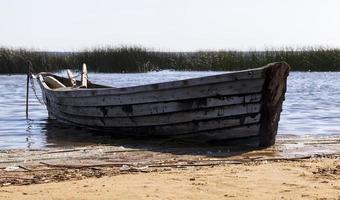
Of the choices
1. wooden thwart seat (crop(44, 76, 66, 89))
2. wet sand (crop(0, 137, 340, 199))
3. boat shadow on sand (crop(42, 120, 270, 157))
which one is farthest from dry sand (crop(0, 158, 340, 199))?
wooden thwart seat (crop(44, 76, 66, 89))

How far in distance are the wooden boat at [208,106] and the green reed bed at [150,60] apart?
27735mm

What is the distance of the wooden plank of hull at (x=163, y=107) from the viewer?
898 centimetres

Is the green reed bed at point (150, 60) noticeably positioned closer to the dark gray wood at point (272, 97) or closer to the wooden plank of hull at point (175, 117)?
the wooden plank of hull at point (175, 117)

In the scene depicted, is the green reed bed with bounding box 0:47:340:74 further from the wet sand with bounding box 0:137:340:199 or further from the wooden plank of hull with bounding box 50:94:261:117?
the wet sand with bounding box 0:137:340:199

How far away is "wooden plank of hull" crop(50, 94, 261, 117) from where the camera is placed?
8977 millimetres

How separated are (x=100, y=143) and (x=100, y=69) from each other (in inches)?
1215

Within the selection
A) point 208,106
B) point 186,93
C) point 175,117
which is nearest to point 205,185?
point 208,106

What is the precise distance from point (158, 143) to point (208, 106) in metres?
1.17

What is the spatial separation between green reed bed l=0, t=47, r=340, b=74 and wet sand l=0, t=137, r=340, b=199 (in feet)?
95.3

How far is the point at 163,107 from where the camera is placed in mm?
9703

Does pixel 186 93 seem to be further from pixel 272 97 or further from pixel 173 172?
pixel 173 172

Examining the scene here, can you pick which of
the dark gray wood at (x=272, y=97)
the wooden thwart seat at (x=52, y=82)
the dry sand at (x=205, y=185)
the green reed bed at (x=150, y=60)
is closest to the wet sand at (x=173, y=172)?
the dry sand at (x=205, y=185)

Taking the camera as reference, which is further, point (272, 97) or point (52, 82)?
point (52, 82)

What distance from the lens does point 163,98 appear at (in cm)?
962
